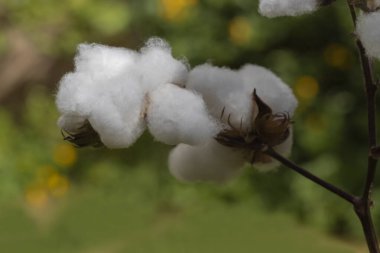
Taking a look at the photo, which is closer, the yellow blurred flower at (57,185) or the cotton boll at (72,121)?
the cotton boll at (72,121)

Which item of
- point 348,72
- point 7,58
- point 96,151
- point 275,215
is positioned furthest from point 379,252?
point 7,58

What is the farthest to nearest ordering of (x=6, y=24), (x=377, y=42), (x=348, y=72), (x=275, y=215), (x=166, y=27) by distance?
1. (x=6, y=24)
2. (x=166, y=27)
3. (x=348, y=72)
4. (x=275, y=215)
5. (x=377, y=42)

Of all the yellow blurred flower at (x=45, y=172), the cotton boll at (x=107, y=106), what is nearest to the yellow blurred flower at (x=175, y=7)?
the yellow blurred flower at (x=45, y=172)

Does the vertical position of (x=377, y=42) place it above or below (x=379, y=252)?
above

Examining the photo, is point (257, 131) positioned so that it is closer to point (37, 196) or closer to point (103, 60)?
point (103, 60)

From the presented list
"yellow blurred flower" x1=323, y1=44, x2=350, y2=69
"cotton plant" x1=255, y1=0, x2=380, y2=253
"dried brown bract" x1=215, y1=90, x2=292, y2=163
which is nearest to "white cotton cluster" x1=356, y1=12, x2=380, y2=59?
"cotton plant" x1=255, y1=0, x2=380, y2=253

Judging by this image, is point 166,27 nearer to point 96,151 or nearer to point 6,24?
point 96,151

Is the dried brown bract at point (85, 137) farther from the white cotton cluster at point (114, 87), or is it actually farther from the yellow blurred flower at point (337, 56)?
the yellow blurred flower at point (337, 56)
